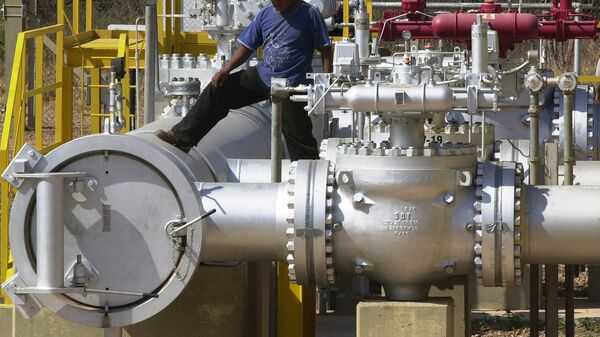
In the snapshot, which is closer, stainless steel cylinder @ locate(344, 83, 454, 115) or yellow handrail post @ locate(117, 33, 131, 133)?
stainless steel cylinder @ locate(344, 83, 454, 115)

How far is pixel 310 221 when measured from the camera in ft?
19.1

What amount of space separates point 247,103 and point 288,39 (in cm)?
38

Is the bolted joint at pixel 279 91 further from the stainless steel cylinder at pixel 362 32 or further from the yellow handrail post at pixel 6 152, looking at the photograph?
the yellow handrail post at pixel 6 152

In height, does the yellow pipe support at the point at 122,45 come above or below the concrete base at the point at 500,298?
above

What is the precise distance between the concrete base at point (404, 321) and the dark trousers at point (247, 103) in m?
1.44

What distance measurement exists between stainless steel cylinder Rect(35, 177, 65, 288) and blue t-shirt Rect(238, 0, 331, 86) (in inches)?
68.3

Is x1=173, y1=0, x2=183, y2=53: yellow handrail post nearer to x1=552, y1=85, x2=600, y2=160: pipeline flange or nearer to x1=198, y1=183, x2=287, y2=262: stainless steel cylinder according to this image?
x1=552, y1=85, x2=600, y2=160: pipeline flange

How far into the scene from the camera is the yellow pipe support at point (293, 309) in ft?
23.0

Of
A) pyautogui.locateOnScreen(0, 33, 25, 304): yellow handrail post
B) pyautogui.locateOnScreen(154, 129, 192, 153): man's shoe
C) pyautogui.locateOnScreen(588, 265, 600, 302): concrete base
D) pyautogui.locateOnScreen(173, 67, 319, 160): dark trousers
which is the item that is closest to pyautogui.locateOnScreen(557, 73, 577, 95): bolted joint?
pyautogui.locateOnScreen(173, 67, 319, 160): dark trousers

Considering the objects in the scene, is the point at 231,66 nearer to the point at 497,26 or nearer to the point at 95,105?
the point at 497,26

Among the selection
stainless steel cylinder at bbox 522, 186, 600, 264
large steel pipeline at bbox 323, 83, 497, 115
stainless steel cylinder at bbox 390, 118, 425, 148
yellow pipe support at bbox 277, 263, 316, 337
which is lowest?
yellow pipe support at bbox 277, 263, 316, 337

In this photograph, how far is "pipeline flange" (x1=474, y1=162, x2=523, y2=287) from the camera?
5.78 m

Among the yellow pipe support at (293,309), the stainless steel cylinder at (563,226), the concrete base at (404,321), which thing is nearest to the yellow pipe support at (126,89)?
the yellow pipe support at (293,309)

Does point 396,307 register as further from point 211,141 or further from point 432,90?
point 211,141
